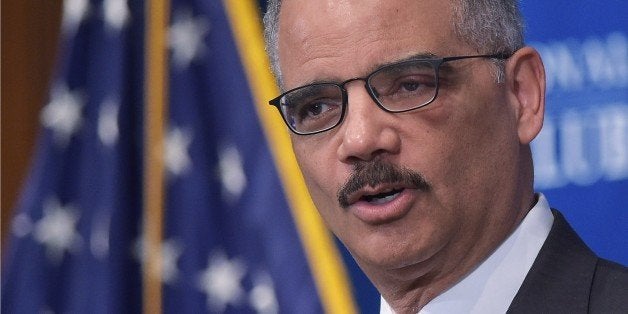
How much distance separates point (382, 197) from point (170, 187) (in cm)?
133

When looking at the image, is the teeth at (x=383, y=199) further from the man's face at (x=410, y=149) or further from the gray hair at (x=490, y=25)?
the gray hair at (x=490, y=25)

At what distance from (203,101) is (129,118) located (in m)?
0.21

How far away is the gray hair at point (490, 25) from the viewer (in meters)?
1.36

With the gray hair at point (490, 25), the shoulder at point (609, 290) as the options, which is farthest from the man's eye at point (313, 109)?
the shoulder at point (609, 290)

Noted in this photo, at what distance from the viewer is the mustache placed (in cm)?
127

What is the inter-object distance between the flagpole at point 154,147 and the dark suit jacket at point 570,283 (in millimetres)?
1397

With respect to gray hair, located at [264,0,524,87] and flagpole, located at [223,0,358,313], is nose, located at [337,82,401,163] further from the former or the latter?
flagpole, located at [223,0,358,313]

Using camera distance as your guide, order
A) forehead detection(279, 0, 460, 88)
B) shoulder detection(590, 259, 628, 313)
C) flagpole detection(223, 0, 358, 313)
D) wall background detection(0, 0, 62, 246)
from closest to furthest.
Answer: shoulder detection(590, 259, 628, 313), forehead detection(279, 0, 460, 88), flagpole detection(223, 0, 358, 313), wall background detection(0, 0, 62, 246)

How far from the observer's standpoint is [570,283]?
1.28m

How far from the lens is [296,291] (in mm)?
2459

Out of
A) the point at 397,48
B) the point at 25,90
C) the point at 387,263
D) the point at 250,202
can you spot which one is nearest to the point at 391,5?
the point at 397,48

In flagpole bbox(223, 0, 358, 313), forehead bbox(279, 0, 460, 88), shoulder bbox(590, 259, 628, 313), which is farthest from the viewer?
flagpole bbox(223, 0, 358, 313)

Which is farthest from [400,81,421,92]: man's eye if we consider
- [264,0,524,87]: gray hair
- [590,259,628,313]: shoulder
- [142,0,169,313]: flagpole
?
[142,0,169,313]: flagpole

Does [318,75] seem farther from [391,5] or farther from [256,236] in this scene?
[256,236]
